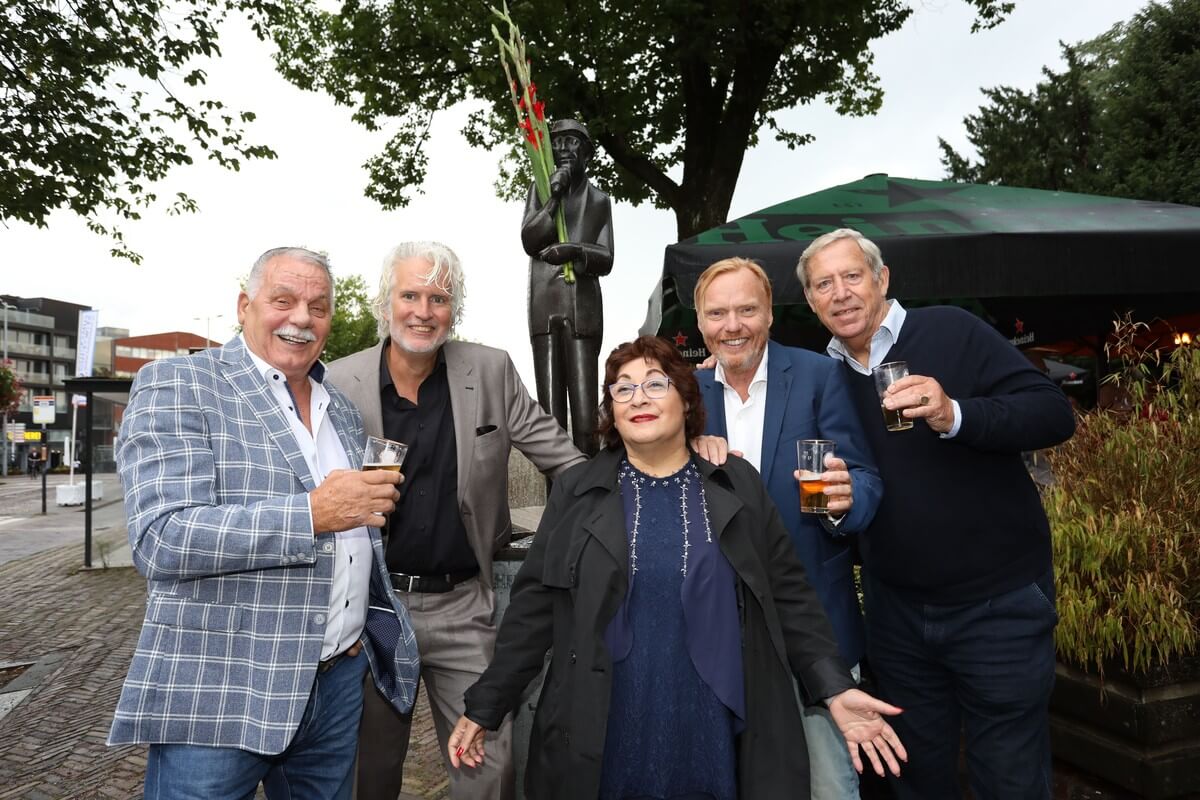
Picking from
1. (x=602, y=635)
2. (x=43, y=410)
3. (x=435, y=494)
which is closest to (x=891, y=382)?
(x=602, y=635)

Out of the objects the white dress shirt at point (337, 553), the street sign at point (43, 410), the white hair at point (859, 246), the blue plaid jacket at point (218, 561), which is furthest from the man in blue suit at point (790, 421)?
the street sign at point (43, 410)

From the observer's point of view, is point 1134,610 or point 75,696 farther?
point 75,696

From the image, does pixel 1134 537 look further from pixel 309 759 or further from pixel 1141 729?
pixel 309 759

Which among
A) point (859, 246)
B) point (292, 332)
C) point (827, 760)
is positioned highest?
point (859, 246)

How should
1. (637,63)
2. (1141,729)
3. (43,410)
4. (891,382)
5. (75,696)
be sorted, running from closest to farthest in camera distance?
(891,382) < (1141,729) < (75,696) < (637,63) < (43,410)

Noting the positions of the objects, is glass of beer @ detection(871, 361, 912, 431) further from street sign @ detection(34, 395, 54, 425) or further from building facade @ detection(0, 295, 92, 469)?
building facade @ detection(0, 295, 92, 469)

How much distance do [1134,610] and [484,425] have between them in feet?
9.87

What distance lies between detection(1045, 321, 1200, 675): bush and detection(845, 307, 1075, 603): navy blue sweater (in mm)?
1464

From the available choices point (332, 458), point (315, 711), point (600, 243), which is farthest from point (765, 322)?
point (600, 243)

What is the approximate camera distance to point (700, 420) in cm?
227

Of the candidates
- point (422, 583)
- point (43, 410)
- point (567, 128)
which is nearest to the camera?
point (422, 583)

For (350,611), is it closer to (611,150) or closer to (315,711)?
(315,711)

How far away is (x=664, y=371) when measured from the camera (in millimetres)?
2176

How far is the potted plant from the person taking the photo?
3336 mm
